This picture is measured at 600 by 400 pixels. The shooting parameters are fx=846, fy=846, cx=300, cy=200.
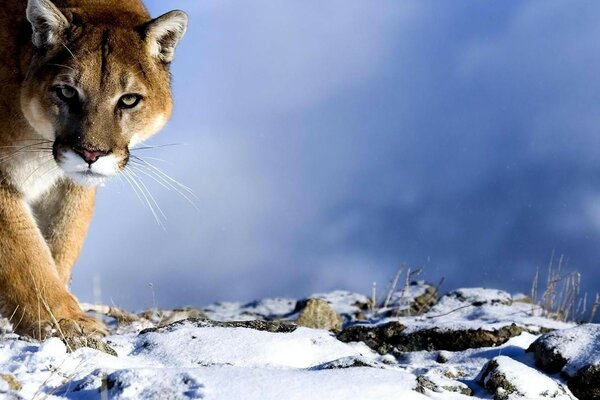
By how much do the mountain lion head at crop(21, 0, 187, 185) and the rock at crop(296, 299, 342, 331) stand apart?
265 centimetres

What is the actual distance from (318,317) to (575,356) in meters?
3.25

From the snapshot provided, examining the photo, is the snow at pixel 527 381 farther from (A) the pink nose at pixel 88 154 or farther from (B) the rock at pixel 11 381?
(A) the pink nose at pixel 88 154

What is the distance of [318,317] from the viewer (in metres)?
8.59

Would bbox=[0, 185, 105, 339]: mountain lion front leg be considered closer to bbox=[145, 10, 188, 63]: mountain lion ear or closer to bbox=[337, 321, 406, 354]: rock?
bbox=[145, 10, 188, 63]: mountain lion ear

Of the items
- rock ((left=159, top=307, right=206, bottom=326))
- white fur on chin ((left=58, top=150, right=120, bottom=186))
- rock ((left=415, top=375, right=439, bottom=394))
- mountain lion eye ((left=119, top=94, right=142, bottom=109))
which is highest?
mountain lion eye ((left=119, top=94, right=142, bottom=109))

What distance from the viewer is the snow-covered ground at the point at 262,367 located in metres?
4.18

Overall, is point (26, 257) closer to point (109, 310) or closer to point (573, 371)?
point (109, 310)

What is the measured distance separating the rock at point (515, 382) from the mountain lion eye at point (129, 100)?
10.8ft

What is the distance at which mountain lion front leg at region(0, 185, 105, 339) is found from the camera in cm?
640

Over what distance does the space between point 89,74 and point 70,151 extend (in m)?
0.61

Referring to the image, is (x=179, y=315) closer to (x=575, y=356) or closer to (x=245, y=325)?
(x=245, y=325)

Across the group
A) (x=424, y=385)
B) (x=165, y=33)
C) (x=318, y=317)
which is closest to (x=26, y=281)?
(x=165, y=33)

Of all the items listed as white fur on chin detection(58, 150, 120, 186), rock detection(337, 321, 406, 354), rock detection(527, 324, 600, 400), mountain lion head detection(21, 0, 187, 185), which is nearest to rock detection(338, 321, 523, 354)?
rock detection(337, 321, 406, 354)

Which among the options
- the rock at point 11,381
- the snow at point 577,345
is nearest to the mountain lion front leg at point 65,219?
the rock at point 11,381
